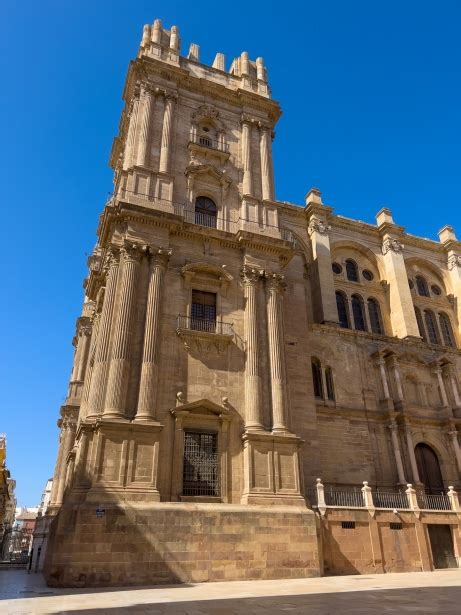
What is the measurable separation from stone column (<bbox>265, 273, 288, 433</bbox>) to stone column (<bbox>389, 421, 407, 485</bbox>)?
966 cm

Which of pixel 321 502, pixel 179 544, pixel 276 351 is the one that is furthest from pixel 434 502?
pixel 179 544

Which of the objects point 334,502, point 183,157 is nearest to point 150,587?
point 334,502

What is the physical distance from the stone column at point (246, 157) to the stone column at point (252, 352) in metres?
5.54

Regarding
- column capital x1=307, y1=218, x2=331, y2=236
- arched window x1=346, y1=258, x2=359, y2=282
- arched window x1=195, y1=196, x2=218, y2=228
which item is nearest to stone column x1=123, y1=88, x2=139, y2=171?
arched window x1=195, y1=196, x2=218, y2=228

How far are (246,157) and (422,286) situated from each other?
62.3 ft

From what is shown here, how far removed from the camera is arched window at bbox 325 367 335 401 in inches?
1049

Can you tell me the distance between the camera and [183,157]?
24938mm

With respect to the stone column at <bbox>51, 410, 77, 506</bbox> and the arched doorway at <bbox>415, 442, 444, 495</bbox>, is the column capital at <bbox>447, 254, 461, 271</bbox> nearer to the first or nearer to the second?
the arched doorway at <bbox>415, 442, 444, 495</bbox>

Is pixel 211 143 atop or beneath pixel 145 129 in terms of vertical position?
atop

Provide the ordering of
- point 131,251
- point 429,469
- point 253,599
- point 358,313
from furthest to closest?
point 358,313 < point 429,469 < point 131,251 < point 253,599

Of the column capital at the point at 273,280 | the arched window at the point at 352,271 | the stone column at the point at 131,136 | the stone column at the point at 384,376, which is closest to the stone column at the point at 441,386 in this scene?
the stone column at the point at 384,376

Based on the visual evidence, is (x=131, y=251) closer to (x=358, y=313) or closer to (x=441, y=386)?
(x=358, y=313)

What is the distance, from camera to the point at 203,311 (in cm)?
2127

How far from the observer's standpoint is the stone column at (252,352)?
19047mm
